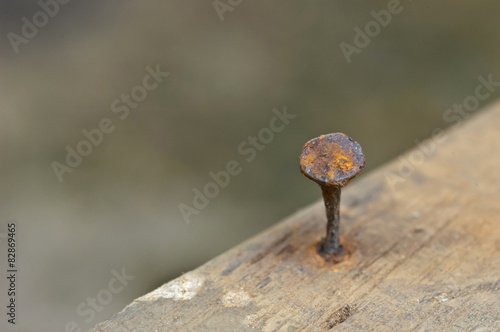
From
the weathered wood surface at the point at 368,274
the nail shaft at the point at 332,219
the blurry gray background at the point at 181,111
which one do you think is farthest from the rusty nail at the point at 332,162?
the blurry gray background at the point at 181,111

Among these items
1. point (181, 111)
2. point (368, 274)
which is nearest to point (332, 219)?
point (368, 274)

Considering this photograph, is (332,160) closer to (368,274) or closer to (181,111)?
(368,274)

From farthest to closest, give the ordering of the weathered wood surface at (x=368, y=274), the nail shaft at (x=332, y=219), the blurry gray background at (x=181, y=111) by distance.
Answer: the blurry gray background at (x=181, y=111)
the nail shaft at (x=332, y=219)
the weathered wood surface at (x=368, y=274)

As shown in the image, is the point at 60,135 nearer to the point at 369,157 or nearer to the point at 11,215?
the point at 11,215

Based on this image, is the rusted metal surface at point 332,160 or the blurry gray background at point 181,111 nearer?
the rusted metal surface at point 332,160

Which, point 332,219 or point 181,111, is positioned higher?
point 181,111

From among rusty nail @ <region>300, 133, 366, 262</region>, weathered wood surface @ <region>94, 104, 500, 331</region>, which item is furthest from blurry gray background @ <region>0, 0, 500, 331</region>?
rusty nail @ <region>300, 133, 366, 262</region>

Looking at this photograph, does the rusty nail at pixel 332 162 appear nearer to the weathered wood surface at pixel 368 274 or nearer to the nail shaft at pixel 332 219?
the nail shaft at pixel 332 219
